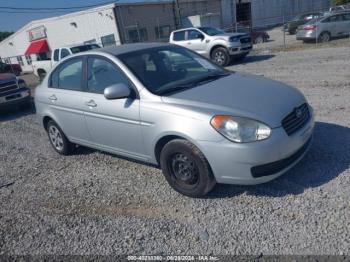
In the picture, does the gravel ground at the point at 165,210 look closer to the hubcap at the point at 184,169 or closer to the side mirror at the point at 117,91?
→ the hubcap at the point at 184,169

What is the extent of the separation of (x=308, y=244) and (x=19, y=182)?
409 centimetres

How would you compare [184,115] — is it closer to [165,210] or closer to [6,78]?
[165,210]

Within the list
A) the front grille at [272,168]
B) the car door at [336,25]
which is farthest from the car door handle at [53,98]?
the car door at [336,25]

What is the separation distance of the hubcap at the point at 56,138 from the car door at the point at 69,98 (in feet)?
1.02

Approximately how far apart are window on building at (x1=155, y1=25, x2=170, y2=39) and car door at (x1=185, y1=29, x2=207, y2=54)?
1850 centimetres

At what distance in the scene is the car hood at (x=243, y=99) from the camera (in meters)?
3.34

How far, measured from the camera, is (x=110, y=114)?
13.7 ft

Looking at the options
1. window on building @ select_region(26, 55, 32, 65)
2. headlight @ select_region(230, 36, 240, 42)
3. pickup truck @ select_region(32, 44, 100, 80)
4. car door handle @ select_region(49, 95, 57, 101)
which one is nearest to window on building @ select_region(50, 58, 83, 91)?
car door handle @ select_region(49, 95, 57, 101)

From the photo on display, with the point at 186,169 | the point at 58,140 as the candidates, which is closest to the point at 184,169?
the point at 186,169

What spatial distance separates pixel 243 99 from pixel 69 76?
2.79 meters

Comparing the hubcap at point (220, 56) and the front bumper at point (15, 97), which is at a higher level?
the front bumper at point (15, 97)

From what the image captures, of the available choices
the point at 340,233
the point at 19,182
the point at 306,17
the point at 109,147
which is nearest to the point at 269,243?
the point at 340,233

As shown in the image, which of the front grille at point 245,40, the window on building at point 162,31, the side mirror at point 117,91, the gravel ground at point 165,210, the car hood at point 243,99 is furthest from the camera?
the window on building at point 162,31

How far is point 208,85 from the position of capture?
4.00 metres
